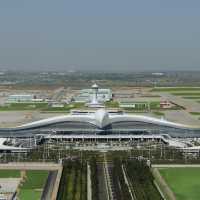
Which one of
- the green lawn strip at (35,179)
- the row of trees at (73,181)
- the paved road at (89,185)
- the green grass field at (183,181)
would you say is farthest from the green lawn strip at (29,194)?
the green grass field at (183,181)

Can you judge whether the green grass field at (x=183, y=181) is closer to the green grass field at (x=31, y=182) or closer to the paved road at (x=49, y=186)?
the paved road at (x=49, y=186)

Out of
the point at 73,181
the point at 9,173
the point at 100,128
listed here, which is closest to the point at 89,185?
the point at 73,181

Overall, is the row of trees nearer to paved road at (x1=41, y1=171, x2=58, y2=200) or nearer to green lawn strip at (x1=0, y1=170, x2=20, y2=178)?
paved road at (x1=41, y1=171, x2=58, y2=200)

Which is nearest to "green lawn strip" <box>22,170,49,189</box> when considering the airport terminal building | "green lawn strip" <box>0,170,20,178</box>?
"green lawn strip" <box>0,170,20,178</box>

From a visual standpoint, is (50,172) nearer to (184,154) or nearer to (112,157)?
(112,157)

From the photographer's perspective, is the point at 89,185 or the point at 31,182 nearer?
the point at 89,185

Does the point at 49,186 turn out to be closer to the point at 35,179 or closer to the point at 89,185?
the point at 35,179

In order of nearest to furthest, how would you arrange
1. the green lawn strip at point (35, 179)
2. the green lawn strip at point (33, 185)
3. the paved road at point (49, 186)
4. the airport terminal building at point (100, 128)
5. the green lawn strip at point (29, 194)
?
the green lawn strip at point (29, 194)
the paved road at point (49, 186)
the green lawn strip at point (33, 185)
the green lawn strip at point (35, 179)
the airport terminal building at point (100, 128)

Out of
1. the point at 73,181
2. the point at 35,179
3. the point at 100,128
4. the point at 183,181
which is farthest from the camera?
the point at 100,128
